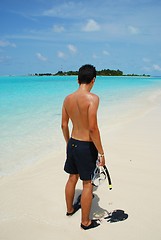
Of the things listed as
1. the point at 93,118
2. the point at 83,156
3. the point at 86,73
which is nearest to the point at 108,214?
the point at 83,156

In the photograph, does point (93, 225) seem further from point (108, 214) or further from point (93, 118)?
point (93, 118)

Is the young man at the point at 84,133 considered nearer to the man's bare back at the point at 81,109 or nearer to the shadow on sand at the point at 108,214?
the man's bare back at the point at 81,109

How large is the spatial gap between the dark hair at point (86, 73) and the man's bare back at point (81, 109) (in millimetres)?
87

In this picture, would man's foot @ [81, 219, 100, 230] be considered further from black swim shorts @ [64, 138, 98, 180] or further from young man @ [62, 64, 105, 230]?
black swim shorts @ [64, 138, 98, 180]

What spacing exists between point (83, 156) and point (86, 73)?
0.95 m

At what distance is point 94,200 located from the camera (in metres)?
3.71

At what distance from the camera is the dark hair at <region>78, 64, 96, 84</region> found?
2.76 meters

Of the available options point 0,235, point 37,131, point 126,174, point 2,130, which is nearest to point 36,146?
point 37,131

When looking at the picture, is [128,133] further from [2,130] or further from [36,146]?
[2,130]

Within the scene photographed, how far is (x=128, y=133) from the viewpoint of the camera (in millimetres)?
7324

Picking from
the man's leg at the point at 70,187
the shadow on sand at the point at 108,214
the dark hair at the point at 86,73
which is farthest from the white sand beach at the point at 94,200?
the dark hair at the point at 86,73

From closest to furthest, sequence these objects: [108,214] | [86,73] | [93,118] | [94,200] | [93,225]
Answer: [93,118]
[86,73]
[93,225]
[108,214]
[94,200]

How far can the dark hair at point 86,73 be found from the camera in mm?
2760

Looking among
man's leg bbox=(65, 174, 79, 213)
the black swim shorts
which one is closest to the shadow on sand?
man's leg bbox=(65, 174, 79, 213)
